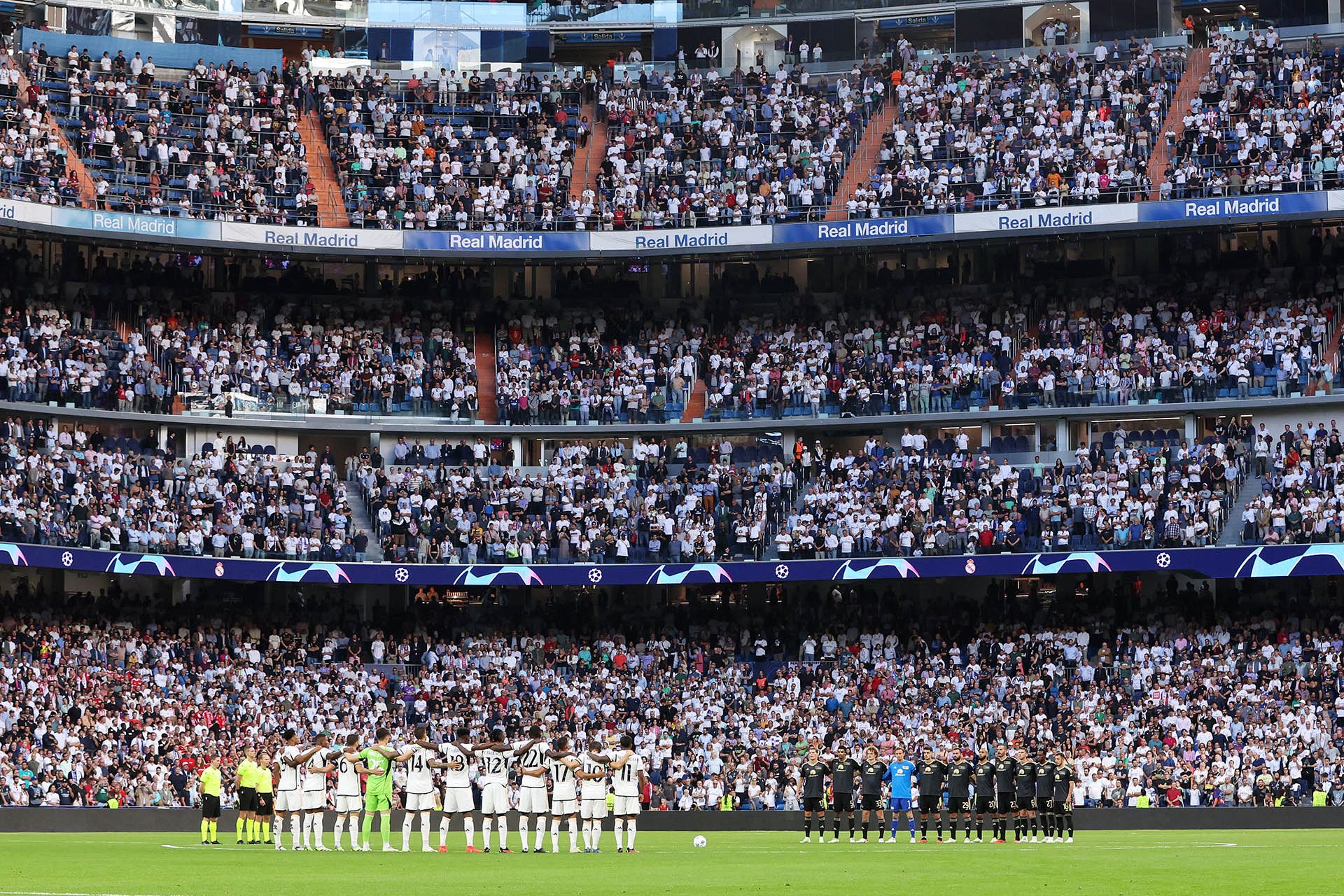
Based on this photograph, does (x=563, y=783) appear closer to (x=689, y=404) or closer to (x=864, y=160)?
(x=689, y=404)

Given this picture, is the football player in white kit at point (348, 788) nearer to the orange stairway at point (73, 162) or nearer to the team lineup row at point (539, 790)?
the team lineup row at point (539, 790)

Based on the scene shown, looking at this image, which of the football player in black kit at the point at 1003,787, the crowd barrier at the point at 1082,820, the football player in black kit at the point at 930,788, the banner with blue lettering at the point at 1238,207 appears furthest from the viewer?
the banner with blue lettering at the point at 1238,207

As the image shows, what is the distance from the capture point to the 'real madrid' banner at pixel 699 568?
49.9 m

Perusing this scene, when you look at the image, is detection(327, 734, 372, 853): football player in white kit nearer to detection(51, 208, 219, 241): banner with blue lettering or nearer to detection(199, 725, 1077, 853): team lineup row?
detection(199, 725, 1077, 853): team lineup row

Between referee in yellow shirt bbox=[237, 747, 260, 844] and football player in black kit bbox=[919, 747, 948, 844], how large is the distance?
1170cm

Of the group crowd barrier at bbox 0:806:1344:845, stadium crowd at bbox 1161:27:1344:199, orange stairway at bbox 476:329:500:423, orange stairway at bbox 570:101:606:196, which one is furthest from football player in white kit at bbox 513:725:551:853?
orange stairway at bbox 570:101:606:196

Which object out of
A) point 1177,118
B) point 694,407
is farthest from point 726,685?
point 1177,118

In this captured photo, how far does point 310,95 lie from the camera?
209ft

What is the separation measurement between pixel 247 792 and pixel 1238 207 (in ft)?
109

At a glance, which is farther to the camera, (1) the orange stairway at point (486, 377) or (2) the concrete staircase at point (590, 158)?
(2) the concrete staircase at point (590, 158)

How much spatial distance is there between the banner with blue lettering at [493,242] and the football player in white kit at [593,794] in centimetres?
2998

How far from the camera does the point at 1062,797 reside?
35.2m

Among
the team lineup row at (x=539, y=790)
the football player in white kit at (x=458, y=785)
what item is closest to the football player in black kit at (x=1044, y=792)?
the team lineup row at (x=539, y=790)

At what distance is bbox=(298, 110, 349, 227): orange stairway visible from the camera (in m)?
59.2
